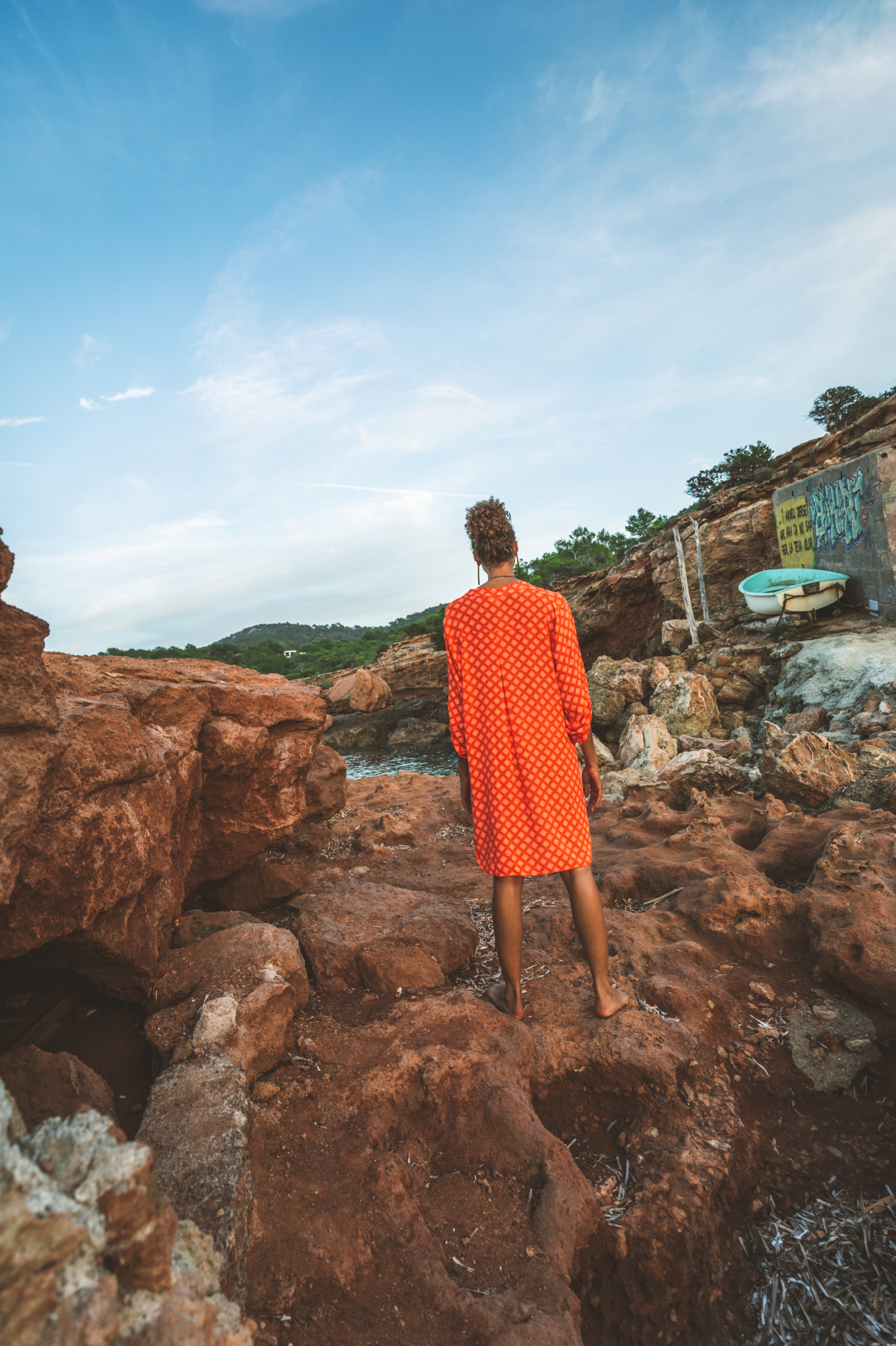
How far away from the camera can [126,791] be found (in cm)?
226

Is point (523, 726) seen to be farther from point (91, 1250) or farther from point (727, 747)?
point (727, 747)

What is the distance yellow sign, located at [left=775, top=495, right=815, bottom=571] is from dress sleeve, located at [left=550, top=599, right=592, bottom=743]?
33.5ft

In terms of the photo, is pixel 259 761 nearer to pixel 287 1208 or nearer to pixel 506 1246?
pixel 287 1208

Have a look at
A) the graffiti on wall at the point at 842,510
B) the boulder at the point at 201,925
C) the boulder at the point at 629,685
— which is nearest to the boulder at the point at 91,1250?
the boulder at the point at 201,925

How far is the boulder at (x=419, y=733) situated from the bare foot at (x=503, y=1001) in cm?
1631

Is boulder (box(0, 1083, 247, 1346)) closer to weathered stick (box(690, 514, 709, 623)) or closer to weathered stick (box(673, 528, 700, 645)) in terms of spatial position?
weathered stick (box(673, 528, 700, 645))

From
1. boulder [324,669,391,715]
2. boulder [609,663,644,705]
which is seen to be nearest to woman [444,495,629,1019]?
boulder [609,663,644,705]

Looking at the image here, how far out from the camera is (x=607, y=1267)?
5.37ft

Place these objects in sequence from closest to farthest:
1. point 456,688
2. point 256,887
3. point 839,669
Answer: point 456,688 → point 256,887 → point 839,669

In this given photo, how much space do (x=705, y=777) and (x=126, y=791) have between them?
414cm

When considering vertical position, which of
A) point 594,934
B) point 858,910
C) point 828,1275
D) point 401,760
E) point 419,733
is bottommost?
point 401,760

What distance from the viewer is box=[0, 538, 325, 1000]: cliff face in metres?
1.67

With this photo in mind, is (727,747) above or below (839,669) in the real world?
below

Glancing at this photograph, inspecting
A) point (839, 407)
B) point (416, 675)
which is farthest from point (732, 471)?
point (416, 675)
